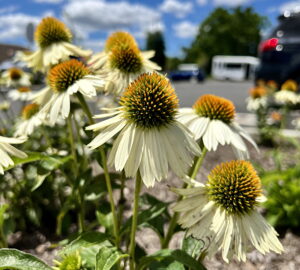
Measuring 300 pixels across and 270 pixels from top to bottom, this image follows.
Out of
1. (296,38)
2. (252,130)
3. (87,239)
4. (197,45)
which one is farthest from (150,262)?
(197,45)

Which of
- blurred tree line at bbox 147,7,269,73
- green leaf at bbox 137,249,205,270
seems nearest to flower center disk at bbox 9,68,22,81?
green leaf at bbox 137,249,205,270

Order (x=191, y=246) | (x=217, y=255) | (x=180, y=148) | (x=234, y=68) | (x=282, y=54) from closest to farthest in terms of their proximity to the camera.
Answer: (x=180, y=148) < (x=191, y=246) < (x=217, y=255) < (x=282, y=54) < (x=234, y=68)

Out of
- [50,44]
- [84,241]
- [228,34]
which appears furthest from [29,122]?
[228,34]

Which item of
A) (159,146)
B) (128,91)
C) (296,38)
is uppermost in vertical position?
(296,38)

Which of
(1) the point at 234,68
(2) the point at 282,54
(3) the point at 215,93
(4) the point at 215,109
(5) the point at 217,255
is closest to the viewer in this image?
(4) the point at 215,109

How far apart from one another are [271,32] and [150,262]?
14.6ft

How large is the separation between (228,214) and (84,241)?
424 millimetres

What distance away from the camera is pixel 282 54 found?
433 cm

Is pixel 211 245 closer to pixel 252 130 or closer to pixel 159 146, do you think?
pixel 159 146

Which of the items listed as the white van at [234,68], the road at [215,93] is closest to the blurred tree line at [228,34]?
the white van at [234,68]

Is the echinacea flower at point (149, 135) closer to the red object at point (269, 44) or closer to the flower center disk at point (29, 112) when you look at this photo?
the flower center disk at point (29, 112)

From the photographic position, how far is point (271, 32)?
4.57 meters

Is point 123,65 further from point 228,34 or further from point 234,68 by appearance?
point 228,34

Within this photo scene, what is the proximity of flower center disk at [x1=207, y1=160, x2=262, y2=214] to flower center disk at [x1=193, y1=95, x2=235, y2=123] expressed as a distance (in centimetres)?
25
